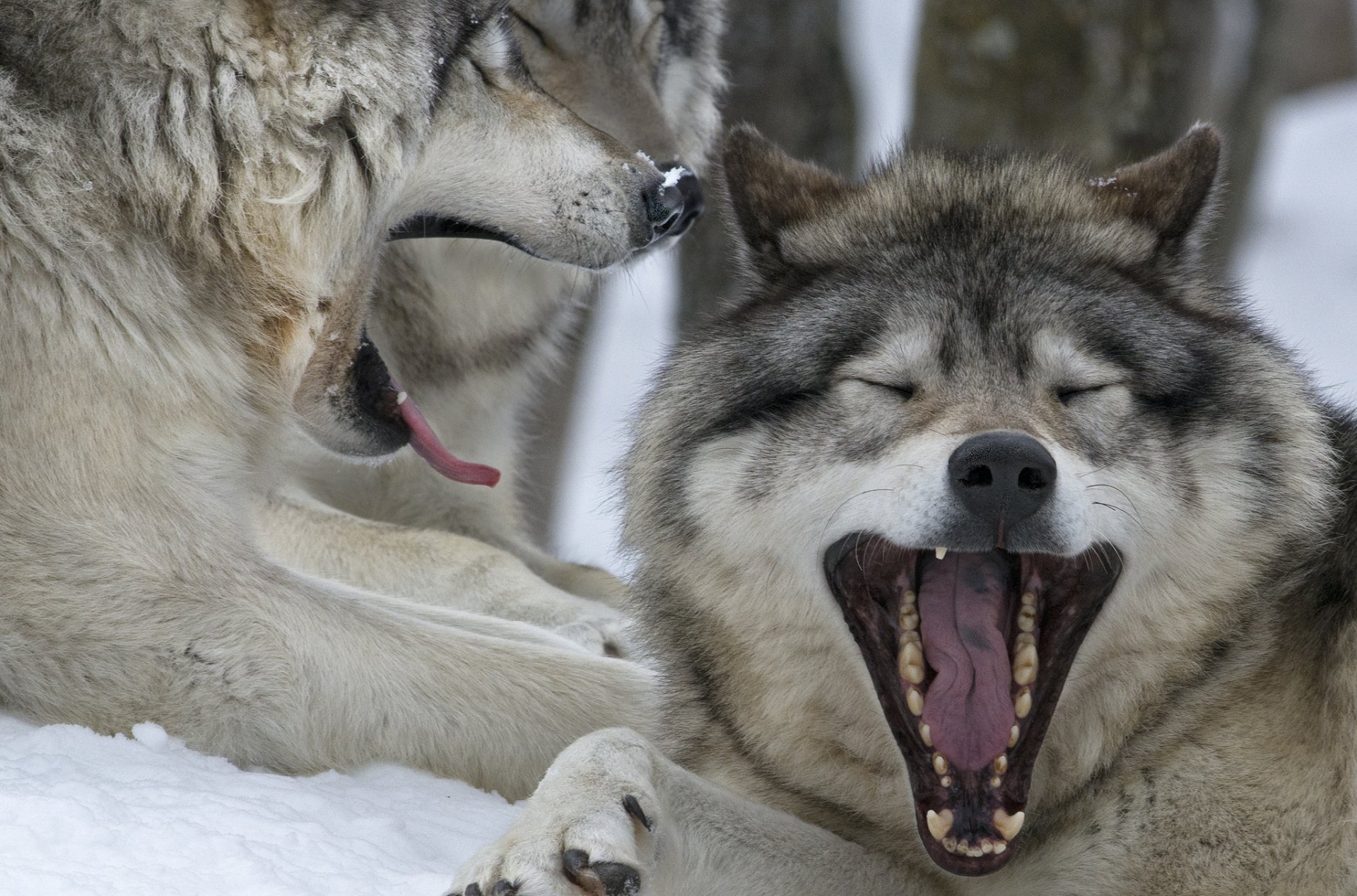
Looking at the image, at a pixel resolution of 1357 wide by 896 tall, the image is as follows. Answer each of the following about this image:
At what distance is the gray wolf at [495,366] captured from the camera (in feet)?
15.1

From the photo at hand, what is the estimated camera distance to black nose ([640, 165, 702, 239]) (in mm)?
4035

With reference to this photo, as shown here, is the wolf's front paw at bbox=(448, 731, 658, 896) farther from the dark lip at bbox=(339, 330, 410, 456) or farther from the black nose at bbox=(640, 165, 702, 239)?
the black nose at bbox=(640, 165, 702, 239)

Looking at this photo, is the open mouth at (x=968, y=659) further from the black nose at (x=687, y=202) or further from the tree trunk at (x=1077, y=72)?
the tree trunk at (x=1077, y=72)

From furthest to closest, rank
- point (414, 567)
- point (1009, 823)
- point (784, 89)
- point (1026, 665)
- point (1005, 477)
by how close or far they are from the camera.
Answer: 1. point (784, 89)
2. point (414, 567)
3. point (1026, 665)
4. point (1009, 823)
5. point (1005, 477)

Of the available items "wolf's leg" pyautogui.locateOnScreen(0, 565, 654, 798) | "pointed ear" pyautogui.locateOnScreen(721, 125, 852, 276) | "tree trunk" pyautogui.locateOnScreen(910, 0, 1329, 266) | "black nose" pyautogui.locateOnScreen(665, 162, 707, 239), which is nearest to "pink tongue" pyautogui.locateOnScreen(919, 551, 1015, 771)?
"pointed ear" pyautogui.locateOnScreen(721, 125, 852, 276)

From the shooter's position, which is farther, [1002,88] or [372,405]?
[1002,88]

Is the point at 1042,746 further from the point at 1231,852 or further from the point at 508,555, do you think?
the point at 508,555

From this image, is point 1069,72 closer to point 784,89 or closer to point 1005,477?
point 784,89

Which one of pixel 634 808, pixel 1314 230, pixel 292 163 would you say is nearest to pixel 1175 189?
pixel 634 808

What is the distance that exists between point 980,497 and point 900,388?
0.37 meters

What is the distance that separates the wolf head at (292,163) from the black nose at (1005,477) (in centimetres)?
157

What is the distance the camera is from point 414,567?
4.62m

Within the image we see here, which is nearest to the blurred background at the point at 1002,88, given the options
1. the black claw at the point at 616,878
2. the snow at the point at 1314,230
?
the black claw at the point at 616,878

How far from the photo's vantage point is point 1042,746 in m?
2.88
